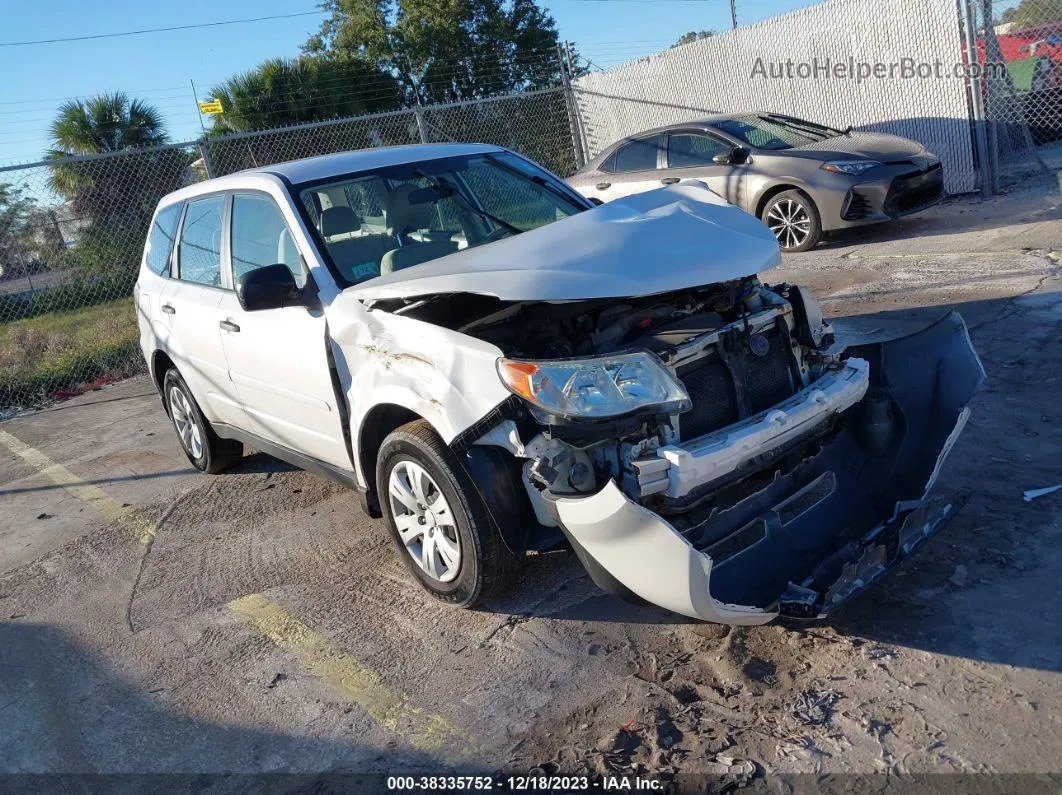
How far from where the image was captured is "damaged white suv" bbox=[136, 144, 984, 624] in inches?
121

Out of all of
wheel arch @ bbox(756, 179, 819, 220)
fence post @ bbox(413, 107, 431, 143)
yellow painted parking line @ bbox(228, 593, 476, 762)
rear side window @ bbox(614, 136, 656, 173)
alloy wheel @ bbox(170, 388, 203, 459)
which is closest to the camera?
yellow painted parking line @ bbox(228, 593, 476, 762)

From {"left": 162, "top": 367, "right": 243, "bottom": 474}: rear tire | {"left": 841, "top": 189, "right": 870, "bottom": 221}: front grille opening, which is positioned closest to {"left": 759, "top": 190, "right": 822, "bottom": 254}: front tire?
{"left": 841, "top": 189, "right": 870, "bottom": 221}: front grille opening

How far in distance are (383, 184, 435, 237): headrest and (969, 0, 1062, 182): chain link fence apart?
890 cm

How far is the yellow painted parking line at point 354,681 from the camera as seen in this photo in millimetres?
3078

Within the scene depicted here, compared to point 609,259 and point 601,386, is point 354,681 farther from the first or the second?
point 609,259

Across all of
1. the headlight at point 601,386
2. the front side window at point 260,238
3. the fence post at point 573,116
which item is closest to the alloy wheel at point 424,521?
the headlight at point 601,386

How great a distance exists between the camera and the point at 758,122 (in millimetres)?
10586

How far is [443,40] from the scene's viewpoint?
31.3 meters

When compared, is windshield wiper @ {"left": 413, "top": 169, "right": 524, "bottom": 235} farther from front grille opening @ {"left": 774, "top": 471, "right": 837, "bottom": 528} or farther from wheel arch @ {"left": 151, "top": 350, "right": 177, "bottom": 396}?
wheel arch @ {"left": 151, "top": 350, "right": 177, "bottom": 396}

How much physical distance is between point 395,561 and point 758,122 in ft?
26.5

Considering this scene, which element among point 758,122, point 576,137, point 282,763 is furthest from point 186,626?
Answer: point 576,137

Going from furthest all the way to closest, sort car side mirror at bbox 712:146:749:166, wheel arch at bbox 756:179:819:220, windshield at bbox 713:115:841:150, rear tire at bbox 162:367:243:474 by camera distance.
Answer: windshield at bbox 713:115:841:150, car side mirror at bbox 712:146:749:166, wheel arch at bbox 756:179:819:220, rear tire at bbox 162:367:243:474

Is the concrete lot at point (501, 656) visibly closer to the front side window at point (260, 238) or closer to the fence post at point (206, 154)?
the front side window at point (260, 238)

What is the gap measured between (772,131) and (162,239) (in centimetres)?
723
